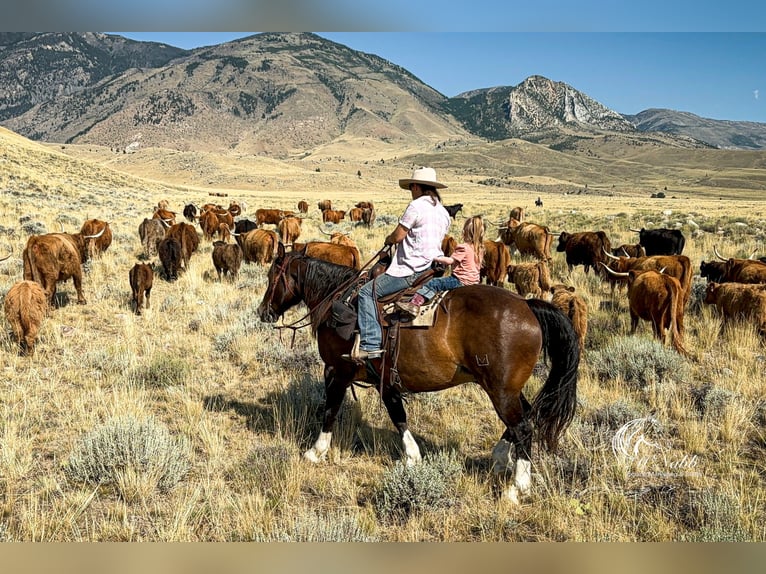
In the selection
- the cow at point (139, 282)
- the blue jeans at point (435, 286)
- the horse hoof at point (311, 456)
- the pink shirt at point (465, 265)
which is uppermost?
the pink shirt at point (465, 265)

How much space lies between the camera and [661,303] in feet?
24.3

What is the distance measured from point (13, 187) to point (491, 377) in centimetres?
3360

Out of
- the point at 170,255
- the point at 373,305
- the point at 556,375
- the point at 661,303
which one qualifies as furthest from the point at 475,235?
the point at 170,255

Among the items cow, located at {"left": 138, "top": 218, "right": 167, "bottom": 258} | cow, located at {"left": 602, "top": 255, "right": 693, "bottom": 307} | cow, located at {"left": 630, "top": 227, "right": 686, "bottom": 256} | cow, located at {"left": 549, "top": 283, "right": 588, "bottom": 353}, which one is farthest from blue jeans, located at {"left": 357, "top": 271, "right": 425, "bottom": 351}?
cow, located at {"left": 630, "top": 227, "right": 686, "bottom": 256}

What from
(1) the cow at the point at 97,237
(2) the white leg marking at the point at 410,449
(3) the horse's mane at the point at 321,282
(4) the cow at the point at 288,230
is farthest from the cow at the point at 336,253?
(4) the cow at the point at 288,230

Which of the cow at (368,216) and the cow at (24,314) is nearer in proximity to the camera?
the cow at (24,314)

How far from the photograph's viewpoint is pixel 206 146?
182 m

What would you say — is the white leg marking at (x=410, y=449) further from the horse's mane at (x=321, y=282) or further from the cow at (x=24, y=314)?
the cow at (x=24, y=314)

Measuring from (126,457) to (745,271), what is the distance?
35.3ft

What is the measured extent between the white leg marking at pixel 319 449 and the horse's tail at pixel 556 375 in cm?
196

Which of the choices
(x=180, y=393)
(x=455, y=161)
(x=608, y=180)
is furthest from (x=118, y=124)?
(x=180, y=393)

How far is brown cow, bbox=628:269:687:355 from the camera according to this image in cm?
726

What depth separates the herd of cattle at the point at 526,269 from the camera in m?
7.22

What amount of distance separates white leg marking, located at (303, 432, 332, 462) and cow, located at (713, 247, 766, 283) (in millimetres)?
8819
